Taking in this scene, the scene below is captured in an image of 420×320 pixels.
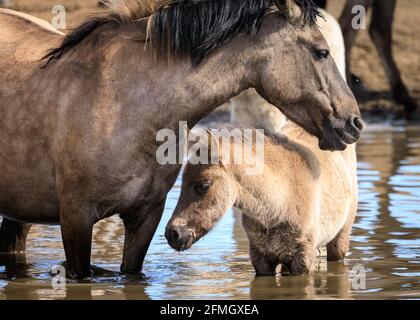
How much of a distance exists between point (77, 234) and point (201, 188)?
724 millimetres

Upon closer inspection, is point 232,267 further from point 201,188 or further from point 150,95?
point 150,95

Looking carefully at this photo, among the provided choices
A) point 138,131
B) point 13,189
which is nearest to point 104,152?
point 138,131

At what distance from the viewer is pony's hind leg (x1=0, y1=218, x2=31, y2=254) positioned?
823 cm

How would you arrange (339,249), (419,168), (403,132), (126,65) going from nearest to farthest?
1. (126,65)
2. (339,249)
3. (419,168)
4. (403,132)

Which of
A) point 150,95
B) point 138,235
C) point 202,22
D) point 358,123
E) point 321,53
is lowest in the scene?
point 138,235

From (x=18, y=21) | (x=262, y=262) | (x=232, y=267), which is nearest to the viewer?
(x=262, y=262)

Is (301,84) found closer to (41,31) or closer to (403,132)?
(41,31)

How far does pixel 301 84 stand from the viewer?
6.77 m

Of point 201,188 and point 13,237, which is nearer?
point 201,188

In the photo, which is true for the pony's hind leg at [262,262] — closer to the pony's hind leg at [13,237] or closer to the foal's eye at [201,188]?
the foal's eye at [201,188]

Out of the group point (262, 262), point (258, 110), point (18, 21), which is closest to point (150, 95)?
point (18, 21)

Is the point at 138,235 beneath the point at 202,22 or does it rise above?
beneath

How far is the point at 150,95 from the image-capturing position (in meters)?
6.77
